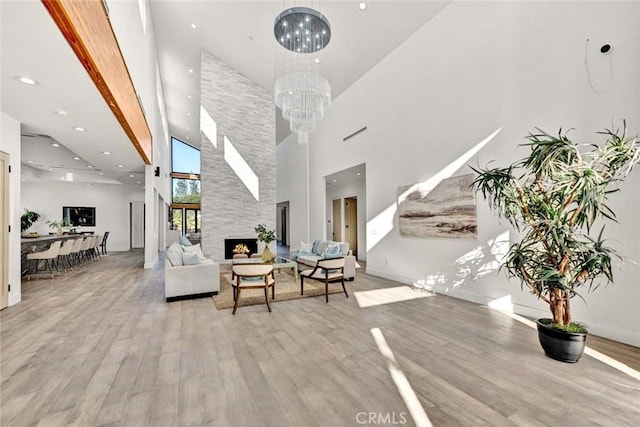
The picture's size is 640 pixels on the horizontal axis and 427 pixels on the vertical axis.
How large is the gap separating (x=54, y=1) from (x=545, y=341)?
4.85m

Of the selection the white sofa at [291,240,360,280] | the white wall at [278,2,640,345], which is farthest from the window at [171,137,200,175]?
the white wall at [278,2,640,345]

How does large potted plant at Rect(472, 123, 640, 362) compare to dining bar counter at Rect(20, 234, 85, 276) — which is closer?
large potted plant at Rect(472, 123, 640, 362)

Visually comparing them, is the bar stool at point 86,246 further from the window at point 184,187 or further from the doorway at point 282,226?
the doorway at point 282,226

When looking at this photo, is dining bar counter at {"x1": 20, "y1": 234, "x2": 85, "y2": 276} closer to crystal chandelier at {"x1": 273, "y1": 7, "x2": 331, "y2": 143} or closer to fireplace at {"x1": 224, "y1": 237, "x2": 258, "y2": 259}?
fireplace at {"x1": 224, "y1": 237, "x2": 258, "y2": 259}

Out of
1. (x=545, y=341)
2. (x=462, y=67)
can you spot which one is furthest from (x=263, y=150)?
(x=545, y=341)

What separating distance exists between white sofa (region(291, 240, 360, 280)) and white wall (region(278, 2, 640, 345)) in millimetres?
856

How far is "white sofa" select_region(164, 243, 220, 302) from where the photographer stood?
4391 millimetres

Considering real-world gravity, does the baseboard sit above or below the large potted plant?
below

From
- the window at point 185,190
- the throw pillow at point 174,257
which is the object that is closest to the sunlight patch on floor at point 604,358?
the throw pillow at point 174,257

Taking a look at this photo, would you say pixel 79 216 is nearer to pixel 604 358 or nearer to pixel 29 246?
pixel 29 246

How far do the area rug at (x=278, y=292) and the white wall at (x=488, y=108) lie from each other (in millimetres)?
1908

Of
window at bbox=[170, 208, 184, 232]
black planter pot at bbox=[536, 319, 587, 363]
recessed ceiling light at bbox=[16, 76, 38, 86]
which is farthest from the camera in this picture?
window at bbox=[170, 208, 184, 232]

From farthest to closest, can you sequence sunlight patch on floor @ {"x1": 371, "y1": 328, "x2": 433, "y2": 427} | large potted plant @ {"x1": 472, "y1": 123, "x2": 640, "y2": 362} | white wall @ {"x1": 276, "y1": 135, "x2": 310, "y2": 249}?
1. white wall @ {"x1": 276, "y1": 135, "x2": 310, "y2": 249}
2. large potted plant @ {"x1": 472, "y1": 123, "x2": 640, "y2": 362}
3. sunlight patch on floor @ {"x1": 371, "y1": 328, "x2": 433, "y2": 427}

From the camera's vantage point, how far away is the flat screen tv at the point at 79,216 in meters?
10.9
